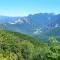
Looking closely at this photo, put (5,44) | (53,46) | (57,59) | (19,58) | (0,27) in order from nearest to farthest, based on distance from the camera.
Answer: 1. (57,59)
2. (53,46)
3. (19,58)
4. (5,44)
5. (0,27)

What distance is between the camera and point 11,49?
13638 centimetres

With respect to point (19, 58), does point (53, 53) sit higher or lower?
higher

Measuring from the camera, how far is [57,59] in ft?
143

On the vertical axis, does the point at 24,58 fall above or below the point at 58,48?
below

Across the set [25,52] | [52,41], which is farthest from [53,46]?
[25,52]

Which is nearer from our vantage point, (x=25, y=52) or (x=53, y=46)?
(x=53, y=46)

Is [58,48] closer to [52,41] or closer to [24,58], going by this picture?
[52,41]

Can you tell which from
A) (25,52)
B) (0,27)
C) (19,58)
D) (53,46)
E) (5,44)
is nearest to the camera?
(53,46)

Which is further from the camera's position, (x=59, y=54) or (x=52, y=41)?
(x=52, y=41)

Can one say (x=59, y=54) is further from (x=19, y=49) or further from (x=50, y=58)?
(x=19, y=49)

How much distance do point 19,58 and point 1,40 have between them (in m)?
22.6

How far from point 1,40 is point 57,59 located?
97.0m

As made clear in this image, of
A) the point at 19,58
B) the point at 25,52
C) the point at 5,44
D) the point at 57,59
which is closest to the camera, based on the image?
the point at 57,59

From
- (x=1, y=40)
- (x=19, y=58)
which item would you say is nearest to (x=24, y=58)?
(x=19, y=58)
